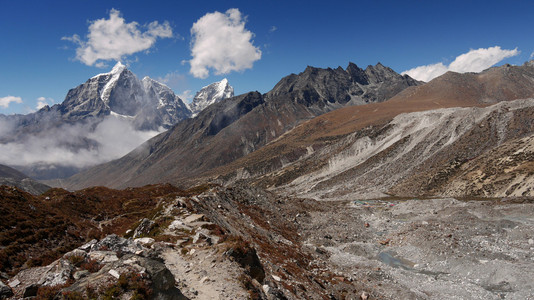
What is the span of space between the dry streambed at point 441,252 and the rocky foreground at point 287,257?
14 centimetres

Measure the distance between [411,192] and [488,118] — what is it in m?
49.6

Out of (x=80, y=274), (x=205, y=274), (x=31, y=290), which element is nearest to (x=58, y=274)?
(x=80, y=274)

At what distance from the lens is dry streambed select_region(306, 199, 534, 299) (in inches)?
1005

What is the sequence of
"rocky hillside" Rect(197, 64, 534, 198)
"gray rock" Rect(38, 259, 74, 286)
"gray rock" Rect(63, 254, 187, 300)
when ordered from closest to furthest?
"gray rock" Rect(63, 254, 187, 300) → "gray rock" Rect(38, 259, 74, 286) → "rocky hillside" Rect(197, 64, 534, 198)

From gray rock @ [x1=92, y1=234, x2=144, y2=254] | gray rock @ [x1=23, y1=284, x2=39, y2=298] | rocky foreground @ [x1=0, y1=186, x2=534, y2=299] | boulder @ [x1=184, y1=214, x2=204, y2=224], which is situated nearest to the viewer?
gray rock @ [x1=23, y1=284, x2=39, y2=298]

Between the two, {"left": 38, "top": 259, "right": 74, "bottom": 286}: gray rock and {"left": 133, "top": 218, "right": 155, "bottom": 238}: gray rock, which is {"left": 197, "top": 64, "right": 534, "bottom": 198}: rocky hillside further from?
{"left": 38, "top": 259, "right": 74, "bottom": 286}: gray rock

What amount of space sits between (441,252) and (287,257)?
19088mm

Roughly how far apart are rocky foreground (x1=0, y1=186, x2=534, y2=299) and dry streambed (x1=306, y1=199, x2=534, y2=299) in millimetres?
140

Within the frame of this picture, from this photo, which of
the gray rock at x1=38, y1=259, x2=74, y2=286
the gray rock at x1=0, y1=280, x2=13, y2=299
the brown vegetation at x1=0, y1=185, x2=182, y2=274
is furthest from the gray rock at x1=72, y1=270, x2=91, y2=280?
the gray rock at x1=0, y1=280, x2=13, y2=299

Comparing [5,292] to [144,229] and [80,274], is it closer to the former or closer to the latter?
[80,274]

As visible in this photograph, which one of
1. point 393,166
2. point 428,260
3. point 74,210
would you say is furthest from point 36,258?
point 393,166

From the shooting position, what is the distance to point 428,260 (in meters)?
32.4

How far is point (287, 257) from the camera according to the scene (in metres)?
27.4

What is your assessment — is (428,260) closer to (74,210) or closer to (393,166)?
(74,210)
